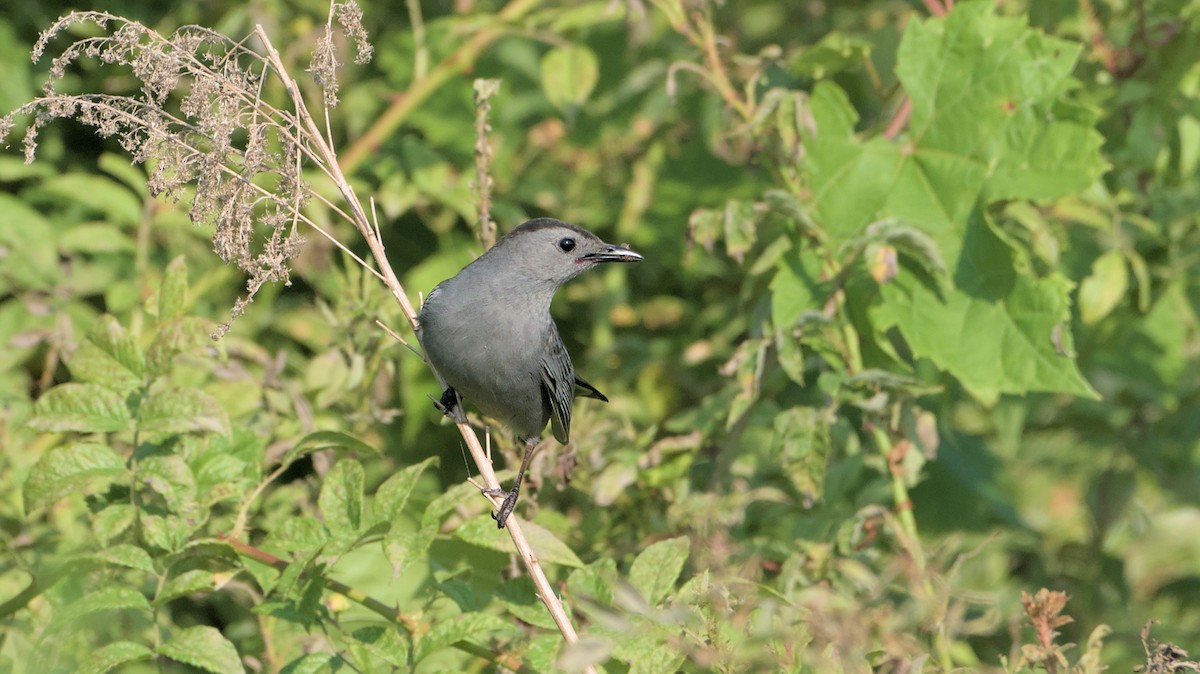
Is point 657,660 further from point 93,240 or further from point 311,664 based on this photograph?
point 93,240

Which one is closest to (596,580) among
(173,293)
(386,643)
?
(386,643)

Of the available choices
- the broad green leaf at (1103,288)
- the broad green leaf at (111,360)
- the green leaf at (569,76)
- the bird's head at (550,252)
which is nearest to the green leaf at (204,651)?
the broad green leaf at (111,360)

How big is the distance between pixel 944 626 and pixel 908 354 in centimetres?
181

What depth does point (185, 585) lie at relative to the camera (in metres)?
2.92

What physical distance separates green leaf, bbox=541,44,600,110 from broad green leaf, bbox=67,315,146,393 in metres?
2.23

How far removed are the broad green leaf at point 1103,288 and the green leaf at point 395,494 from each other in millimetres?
2526

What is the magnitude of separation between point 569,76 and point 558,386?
1.77 metres

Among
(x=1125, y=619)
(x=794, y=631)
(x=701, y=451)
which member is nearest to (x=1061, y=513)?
(x=1125, y=619)

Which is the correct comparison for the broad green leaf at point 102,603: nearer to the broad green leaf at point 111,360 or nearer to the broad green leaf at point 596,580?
the broad green leaf at point 111,360

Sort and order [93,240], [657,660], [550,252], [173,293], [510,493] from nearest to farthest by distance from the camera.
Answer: [657,660], [173,293], [510,493], [550,252], [93,240]

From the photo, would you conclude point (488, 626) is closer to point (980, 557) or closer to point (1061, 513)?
point (980, 557)

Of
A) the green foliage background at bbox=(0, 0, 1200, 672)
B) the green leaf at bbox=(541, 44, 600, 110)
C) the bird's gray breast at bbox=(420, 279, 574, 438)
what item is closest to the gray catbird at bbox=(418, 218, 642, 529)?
the bird's gray breast at bbox=(420, 279, 574, 438)

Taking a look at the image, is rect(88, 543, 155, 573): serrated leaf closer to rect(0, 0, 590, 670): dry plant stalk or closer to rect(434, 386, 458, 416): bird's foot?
rect(0, 0, 590, 670): dry plant stalk

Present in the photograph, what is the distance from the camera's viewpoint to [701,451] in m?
4.43
